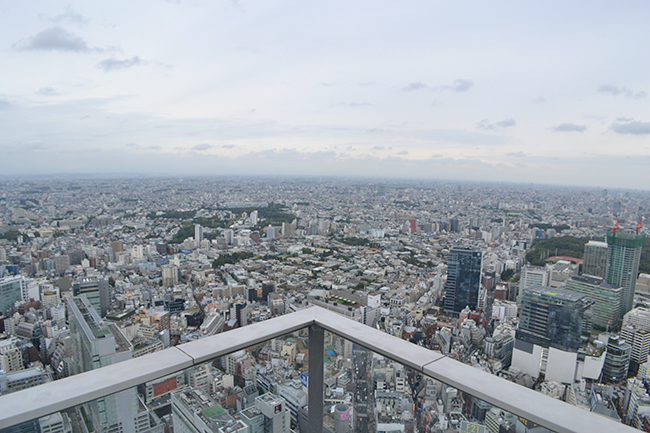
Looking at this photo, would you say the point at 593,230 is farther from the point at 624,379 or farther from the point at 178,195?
the point at 178,195

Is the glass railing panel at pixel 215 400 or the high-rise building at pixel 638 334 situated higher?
the glass railing panel at pixel 215 400

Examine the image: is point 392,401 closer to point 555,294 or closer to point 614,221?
point 555,294

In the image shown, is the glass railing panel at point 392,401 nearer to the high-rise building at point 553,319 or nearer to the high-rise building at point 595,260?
the high-rise building at point 553,319

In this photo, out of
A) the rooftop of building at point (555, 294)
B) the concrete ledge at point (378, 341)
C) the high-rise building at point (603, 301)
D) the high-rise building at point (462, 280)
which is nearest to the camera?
the concrete ledge at point (378, 341)

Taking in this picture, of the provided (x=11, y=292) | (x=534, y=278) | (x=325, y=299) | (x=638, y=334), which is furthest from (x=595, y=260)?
(x=11, y=292)

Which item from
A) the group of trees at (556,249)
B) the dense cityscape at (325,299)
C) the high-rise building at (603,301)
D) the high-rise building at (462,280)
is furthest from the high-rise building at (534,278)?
the group of trees at (556,249)
